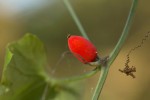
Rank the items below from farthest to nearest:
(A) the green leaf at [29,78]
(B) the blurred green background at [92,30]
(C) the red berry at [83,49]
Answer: (B) the blurred green background at [92,30] → (A) the green leaf at [29,78] → (C) the red berry at [83,49]

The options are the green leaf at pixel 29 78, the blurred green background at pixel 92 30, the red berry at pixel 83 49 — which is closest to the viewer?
the red berry at pixel 83 49

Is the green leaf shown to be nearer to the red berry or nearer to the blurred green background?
the red berry

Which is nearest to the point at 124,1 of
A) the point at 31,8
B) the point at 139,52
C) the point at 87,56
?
the point at 139,52

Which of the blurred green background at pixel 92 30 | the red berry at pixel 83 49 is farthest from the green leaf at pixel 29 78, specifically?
the blurred green background at pixel 92 30

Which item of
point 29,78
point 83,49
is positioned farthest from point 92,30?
point 83,49

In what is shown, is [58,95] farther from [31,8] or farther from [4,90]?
[31,8]

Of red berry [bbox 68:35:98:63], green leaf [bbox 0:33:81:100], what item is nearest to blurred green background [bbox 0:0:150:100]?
green leaf [bbox 0:33:81:100]

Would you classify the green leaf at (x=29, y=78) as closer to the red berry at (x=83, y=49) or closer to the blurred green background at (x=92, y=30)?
the red berry at (x=83, y=49)
